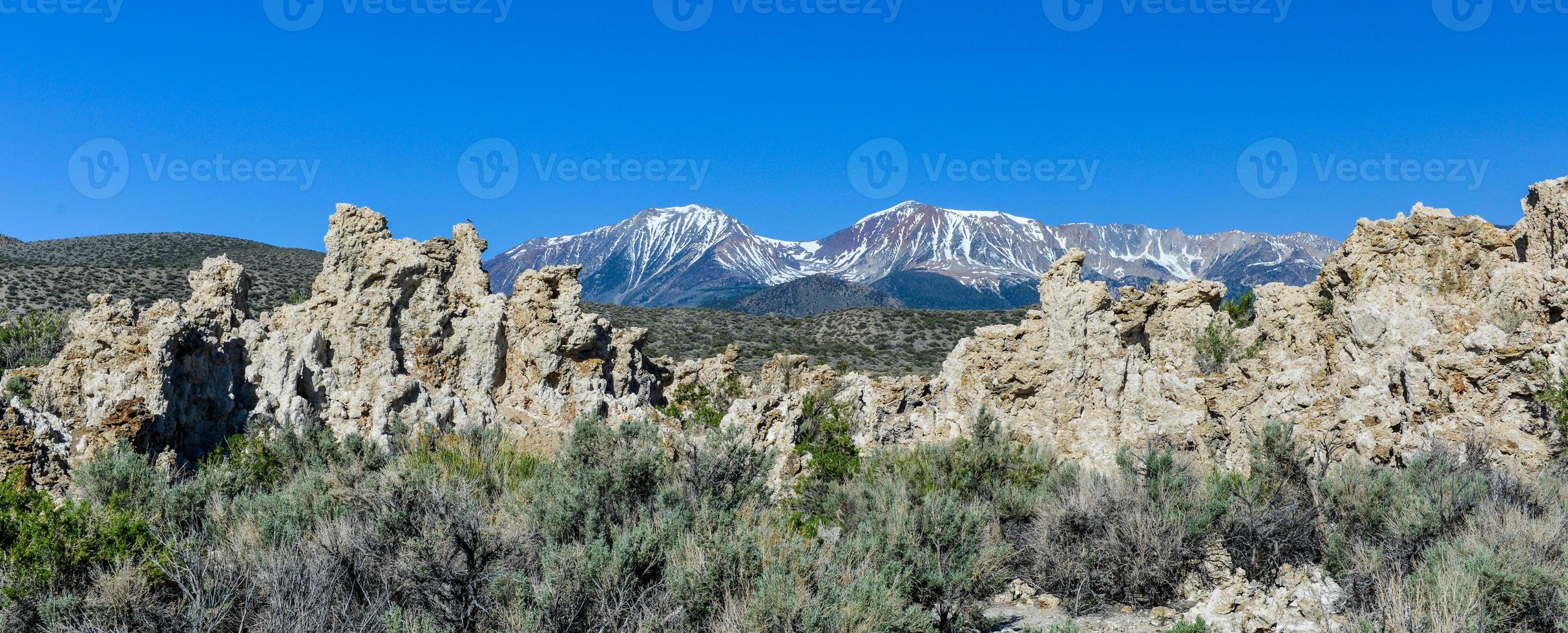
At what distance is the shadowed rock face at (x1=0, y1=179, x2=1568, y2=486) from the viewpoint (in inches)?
313

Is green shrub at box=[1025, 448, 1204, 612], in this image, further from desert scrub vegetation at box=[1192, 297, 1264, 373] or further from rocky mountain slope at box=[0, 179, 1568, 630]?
desert scrub vegetation at box=[1192, 297, 1264, 373]

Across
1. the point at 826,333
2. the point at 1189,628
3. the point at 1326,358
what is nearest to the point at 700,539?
the point at 1189,628

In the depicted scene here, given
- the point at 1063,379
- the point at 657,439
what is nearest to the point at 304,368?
the point at 657,439

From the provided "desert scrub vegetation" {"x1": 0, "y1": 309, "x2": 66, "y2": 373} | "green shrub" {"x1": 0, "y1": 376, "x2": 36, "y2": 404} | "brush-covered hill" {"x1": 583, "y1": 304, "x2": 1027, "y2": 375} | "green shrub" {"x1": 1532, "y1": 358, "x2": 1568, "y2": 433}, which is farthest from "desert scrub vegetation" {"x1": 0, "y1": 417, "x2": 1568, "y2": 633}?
"brush-covered hill" {"x1": 583, "y1": 304, "x2": 1027, "y2": 375}

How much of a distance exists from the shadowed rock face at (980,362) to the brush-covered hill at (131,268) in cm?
2707

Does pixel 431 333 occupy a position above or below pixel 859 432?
above

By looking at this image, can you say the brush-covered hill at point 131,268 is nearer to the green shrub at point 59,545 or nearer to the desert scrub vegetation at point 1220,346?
the green shrub at point 59,545

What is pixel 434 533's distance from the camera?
4938 mm

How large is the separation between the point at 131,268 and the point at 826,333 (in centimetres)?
4057

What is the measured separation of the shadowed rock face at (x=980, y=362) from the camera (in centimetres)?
795

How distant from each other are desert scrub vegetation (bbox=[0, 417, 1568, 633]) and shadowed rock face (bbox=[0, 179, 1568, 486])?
0.79m

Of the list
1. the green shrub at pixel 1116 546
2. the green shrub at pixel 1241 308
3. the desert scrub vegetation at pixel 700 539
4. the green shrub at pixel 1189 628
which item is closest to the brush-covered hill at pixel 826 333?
the green shrub at pixel 1241 308

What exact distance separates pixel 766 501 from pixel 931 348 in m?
37.1

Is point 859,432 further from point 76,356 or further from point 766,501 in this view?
point 76,356
